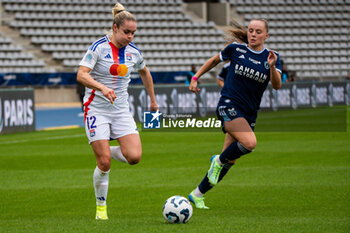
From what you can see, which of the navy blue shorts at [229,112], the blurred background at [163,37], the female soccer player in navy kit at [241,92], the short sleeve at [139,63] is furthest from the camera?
the blurred background at [163,37]

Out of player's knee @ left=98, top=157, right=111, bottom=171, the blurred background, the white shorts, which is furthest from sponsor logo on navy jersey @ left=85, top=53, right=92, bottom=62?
the blurred background

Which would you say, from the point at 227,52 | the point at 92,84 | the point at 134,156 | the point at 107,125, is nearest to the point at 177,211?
the point at 134,156

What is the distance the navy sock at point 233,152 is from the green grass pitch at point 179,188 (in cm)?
60

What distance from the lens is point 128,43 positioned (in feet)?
22.9

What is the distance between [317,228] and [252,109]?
6.18 ft

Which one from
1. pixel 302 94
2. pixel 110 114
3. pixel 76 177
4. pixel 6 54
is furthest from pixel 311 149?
pixel 6 54

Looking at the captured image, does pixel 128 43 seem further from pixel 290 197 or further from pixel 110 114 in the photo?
pixel 290 197

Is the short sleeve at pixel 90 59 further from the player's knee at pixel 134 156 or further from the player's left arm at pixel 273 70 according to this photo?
the player's left arm at pixel 273 70

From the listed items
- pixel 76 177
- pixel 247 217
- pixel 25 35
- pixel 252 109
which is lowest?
pixel 25 35

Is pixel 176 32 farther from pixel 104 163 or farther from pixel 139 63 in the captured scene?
pixel 104 163

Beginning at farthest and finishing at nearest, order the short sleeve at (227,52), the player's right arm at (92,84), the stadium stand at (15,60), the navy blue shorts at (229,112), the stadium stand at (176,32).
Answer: the stadium stand at (176,32)
the stadium stand at (15,60)
the short sleeve at (227,52)
the navy blue shorts at (229,112)
the player's right arm at (92,84)

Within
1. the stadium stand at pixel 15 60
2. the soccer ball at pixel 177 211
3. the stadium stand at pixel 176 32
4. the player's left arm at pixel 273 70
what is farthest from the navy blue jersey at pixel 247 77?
the stadium stand at pixel 176 32

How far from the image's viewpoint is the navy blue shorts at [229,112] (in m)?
7.58

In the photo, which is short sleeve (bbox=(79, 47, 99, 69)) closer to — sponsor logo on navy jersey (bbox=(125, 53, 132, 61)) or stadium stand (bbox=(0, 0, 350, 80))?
sponsor logo on navy jersey (bbox=(125, 53, 132, 61))
